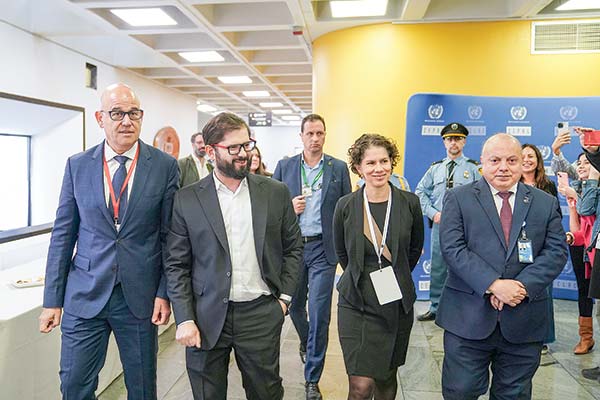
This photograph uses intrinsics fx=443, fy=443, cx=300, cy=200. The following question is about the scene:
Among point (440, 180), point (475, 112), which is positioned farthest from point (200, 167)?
point (475, 112)

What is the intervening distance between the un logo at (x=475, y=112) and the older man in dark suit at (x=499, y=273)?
118 inches

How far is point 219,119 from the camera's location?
1.92 m

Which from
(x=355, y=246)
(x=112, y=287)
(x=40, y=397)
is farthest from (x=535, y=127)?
(x=40, y=397)

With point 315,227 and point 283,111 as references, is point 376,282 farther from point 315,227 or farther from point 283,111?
point 283,111

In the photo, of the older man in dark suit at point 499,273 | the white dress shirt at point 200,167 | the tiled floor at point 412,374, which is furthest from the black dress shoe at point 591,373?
the white dress shirt at point 200,167

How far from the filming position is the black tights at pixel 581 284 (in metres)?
3.63

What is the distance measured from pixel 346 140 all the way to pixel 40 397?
4266 millimetres

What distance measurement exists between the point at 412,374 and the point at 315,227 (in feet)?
4.41

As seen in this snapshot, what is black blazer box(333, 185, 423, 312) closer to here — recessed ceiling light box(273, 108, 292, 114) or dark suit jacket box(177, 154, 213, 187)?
dark suit jacket box(177, 154, 213, 187)

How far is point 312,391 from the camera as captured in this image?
284 centimetres

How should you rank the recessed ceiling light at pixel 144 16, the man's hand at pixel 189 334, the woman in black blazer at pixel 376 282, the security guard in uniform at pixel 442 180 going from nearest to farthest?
the man's hand at pixel 189 334 → the woman in black blazer at pixel 376 282 → the security guard in uniform at pixel 442 180 → the recessed ceiling light at pixel 144 16

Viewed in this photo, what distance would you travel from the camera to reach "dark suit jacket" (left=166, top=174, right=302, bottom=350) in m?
1.87

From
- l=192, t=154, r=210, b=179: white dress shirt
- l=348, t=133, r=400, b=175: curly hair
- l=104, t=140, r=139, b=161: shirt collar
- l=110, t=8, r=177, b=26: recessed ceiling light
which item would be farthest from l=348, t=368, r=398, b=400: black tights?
l=110, t=8, r=177, b=26: recessed ceiling light

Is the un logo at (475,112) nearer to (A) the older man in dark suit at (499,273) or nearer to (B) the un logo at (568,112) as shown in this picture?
(B) the un logo at (568,112)
